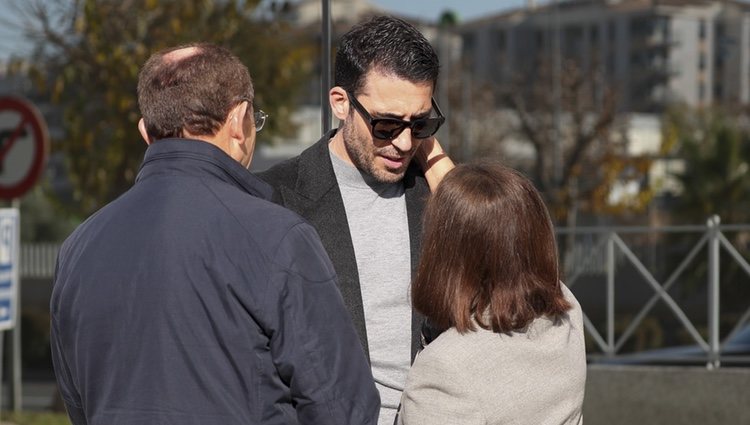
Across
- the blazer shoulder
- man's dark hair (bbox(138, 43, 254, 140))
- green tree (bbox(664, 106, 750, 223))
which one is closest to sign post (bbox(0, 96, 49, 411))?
the blazer shoulder

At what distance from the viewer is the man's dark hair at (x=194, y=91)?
2.53 m

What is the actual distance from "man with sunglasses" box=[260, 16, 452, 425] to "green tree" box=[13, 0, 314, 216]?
10993 mm

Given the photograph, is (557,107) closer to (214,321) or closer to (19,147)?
(19,147)

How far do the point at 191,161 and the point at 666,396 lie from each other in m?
6.51

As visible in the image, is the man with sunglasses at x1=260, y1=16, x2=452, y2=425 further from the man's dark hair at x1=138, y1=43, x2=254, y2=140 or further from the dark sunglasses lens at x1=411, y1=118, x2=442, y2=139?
the man's dark hair at x1=138, y1=43, x2=254, y2=140

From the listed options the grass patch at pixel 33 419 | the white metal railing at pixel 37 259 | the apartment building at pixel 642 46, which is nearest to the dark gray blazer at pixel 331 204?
the grass patch at pixel 33 419

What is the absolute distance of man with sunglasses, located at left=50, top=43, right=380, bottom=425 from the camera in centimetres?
238

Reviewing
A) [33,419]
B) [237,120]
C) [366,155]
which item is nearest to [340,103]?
[366,155]

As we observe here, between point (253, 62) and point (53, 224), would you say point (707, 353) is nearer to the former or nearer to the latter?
point (253, 62)

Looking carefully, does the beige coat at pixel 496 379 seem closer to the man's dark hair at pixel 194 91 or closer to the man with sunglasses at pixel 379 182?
the man with sunglasses at pixel 379 182

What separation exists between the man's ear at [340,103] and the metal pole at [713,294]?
220 inches

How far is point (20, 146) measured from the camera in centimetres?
1036

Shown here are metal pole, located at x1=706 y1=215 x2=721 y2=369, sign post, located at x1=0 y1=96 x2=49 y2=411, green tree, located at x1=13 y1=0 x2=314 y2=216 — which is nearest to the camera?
metal pole, located at x1=706 y1=215 x2=721 y2=369

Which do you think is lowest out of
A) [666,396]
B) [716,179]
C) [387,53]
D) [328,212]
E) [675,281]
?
[716,179]
